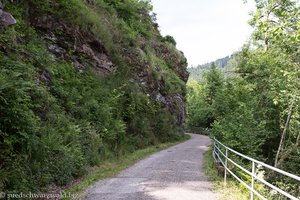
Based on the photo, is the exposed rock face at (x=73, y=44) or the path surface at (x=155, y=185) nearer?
the path surface at (x=155, y=185)

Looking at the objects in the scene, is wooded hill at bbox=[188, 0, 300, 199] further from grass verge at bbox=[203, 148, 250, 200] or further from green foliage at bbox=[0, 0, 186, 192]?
green foliage at bbox=[0, 0, 186, 192]

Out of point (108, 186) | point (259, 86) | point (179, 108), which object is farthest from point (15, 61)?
point (179, 108)

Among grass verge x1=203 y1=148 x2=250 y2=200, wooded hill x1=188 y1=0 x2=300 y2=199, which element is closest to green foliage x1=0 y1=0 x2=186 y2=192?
grass verge x1=203 y1=148 x2=250 y2=200

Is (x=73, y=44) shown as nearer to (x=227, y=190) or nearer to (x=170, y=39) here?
(x=227, y=190)

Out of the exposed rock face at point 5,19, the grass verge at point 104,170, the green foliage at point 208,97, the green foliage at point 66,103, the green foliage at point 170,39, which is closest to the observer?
the green foliage at point 66,103

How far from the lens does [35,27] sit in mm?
14172

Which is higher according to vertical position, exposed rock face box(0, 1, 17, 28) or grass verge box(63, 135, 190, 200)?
exposed rock face box(0, 1, 17, 28)

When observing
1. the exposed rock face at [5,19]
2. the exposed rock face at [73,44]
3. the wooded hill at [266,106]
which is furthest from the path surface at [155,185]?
the exposed rock face at [73,44]

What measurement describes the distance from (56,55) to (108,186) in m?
7.93

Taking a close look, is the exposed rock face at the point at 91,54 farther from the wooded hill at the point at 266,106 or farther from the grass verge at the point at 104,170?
the wooded hill at the point at 266,106

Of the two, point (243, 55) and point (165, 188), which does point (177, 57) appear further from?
point (165, 188)

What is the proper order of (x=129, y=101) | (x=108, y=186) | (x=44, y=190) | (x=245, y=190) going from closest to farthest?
1. (x=44, y=190)
2. (x=245, y=190)
3. (x=108, y=186)
4. (x=129, y=101)

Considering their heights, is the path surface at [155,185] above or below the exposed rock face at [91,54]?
below

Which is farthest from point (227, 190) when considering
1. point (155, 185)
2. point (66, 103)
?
point (66, 103)
